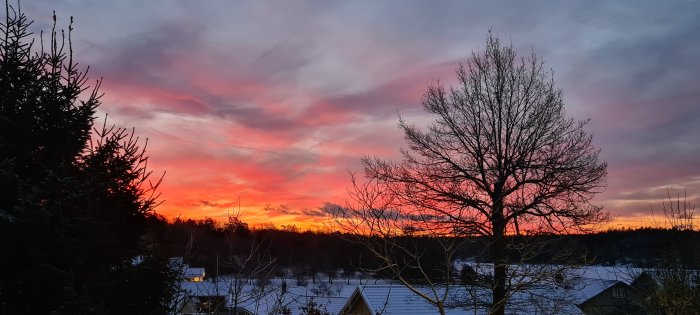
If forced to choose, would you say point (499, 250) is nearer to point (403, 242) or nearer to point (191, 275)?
point (403, 242)

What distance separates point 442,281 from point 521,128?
15.0 ft

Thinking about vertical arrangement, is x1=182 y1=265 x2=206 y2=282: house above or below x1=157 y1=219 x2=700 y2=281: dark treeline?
below

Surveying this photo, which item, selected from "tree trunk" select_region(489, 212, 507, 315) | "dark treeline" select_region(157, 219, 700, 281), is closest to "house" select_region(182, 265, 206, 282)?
"dark treeline" select_region(157, 219, 700, 281)

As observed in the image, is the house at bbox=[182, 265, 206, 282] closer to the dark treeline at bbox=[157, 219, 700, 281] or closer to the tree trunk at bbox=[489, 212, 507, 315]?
the dark treeline at bbox=[157, 219, 700, 281]

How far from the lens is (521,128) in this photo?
14.3 metres

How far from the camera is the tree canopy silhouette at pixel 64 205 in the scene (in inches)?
155

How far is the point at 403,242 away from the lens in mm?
10508

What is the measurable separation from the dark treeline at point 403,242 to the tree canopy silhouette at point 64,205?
435 mm

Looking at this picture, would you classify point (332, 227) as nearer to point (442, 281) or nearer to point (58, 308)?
point (442, 281)

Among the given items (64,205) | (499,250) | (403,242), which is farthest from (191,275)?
(499,250)

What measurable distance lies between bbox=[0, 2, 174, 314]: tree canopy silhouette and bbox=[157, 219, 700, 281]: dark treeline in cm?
43

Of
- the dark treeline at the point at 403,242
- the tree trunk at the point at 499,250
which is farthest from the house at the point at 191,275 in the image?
the tree trunk at the point at 499,250

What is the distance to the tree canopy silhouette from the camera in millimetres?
3939

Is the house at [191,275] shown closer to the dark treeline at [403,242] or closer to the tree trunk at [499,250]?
the dark treeline at [403,242]
